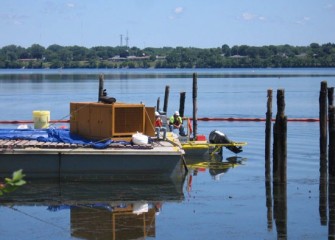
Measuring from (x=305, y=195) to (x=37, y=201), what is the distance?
837 centimetres

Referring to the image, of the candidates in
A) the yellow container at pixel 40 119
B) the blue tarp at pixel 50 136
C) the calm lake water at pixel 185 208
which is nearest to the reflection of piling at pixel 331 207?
the calm lake water at pixel 185 208

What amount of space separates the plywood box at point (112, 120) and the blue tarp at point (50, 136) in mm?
475

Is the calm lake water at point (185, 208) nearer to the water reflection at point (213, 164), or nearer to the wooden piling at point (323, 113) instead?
the water reflection at point (213, 164)

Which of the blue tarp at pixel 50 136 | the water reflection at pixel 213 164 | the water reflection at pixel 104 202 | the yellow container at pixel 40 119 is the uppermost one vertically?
the yellow container at pixel 40 119

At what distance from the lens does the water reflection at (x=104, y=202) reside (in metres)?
21.1

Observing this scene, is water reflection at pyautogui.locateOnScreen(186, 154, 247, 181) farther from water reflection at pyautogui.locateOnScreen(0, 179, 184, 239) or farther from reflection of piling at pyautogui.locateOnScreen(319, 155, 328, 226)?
reflection of piling at pyautogui.locateOnScreen(319, 155, 328, 226)

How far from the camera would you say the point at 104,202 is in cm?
2464

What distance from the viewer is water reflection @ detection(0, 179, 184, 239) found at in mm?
21078

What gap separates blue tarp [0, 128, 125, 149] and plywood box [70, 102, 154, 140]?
1.56ft

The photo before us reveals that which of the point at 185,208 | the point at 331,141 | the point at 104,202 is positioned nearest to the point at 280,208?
the point at 185,208

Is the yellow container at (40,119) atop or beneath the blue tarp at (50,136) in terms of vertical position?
atop

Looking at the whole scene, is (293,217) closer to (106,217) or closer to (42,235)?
(106,217)

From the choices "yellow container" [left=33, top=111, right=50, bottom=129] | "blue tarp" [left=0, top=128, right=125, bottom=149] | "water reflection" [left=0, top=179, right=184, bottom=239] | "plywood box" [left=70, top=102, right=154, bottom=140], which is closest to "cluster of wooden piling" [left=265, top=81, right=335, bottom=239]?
"water reflection" [left=0, top=179, right=184, bottom=239]

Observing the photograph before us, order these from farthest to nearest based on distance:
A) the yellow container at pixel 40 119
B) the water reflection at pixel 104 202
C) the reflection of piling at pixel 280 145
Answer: the yellow container at pixel 40 119, the reflection of piling at pixel 280 145, the water reflection at pixel 104 202
